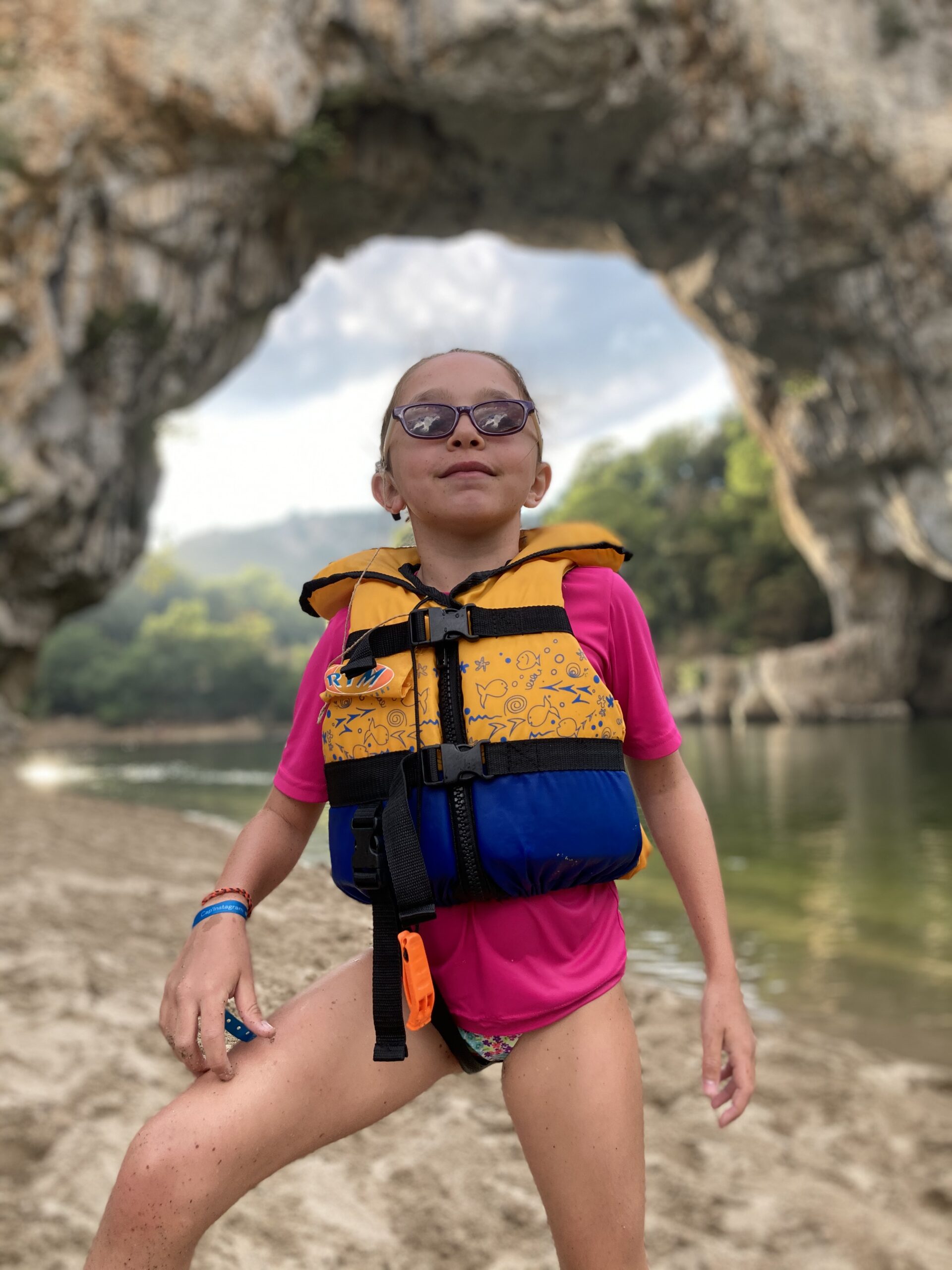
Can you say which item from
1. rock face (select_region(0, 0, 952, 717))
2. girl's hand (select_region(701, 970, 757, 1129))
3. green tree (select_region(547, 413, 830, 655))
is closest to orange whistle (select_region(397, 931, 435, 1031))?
girl's hand (select_region(701, 970, 757, 1129))

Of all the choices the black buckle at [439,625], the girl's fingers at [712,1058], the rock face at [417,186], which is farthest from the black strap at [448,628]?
the rock face at [417,186]

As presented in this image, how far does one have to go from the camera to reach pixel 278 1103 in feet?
3.43

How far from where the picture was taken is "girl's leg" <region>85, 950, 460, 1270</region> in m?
0.98

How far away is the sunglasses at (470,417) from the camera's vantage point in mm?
1216

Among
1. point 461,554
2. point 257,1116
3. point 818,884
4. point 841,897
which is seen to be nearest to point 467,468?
point 461,554

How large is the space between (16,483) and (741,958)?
1278 centimetres

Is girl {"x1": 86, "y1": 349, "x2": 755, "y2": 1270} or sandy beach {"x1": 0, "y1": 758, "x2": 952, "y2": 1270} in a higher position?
girl {"x1": 86, "y1": 349, "x2": 755, "y2": 1270}

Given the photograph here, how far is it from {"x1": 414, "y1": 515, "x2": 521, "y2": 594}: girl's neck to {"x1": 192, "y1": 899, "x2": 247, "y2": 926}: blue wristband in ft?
1.57

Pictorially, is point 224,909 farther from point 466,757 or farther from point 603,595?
point 603,595

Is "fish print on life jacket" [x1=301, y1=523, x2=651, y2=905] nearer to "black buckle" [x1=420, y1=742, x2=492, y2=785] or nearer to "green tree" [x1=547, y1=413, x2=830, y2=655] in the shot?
"black buckle" [x1=420, y1=742, x2=492, y2=785]

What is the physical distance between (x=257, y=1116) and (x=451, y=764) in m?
0.44

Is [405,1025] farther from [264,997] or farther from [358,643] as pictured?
[358,643]

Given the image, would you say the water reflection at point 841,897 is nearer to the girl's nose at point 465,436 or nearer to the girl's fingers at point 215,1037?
the girl's nose at point 465,436

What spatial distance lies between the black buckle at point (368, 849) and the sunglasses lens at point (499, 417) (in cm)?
50
